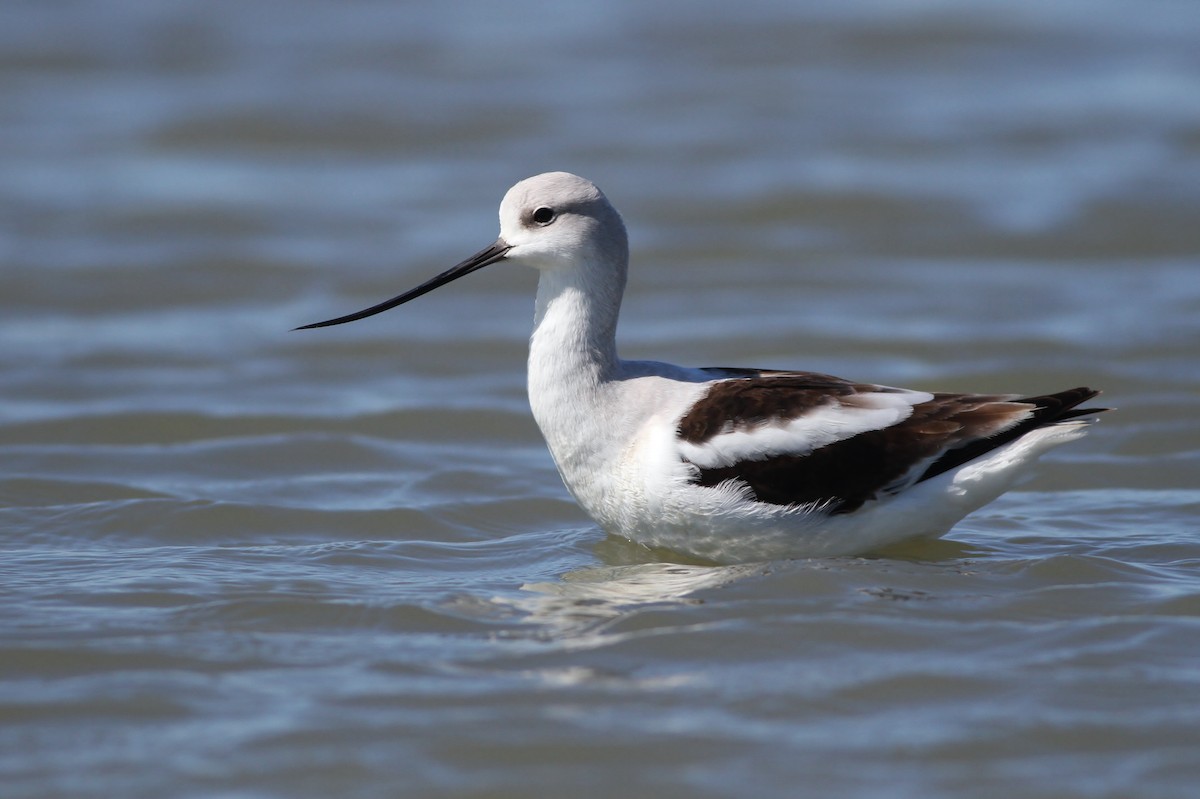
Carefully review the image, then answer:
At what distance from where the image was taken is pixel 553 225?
6.36 meters

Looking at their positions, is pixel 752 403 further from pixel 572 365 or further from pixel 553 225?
pixel 553 225

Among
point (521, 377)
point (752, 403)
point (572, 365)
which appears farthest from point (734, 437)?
point (521, 377)

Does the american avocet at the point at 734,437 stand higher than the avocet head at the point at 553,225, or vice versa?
the avocet head at the point at 553,225

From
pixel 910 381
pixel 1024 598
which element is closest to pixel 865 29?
pixel 910 381

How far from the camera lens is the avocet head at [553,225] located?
20.8ft

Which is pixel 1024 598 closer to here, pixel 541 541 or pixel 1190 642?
pixel 1190 642

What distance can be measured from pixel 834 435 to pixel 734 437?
401 mm

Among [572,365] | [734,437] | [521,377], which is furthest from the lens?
[521,377]

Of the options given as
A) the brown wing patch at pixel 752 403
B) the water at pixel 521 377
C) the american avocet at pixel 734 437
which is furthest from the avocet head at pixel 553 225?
the water at pixel 521 377

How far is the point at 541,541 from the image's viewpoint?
22.8 feet

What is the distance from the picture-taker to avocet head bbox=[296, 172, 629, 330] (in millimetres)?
6336

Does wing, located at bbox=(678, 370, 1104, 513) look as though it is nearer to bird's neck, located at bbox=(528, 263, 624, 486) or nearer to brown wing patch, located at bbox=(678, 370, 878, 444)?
brown wing patch, located at bbox=(678, 370, 878, 444)

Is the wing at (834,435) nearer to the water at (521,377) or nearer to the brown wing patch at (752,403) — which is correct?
the brown wing patch at (752,403)

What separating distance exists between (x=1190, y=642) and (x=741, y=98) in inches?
435
